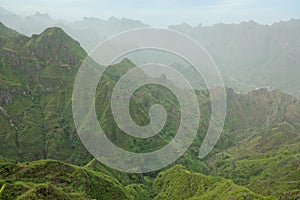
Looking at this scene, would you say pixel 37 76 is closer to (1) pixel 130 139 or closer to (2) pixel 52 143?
(2) pixel 52 143

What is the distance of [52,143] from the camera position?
11844cm

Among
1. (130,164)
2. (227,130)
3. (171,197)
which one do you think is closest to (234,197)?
(171,197)

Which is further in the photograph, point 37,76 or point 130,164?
point 37,76

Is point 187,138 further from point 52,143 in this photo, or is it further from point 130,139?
point 52,143

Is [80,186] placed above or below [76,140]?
above

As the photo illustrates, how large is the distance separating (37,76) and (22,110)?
23.2 m

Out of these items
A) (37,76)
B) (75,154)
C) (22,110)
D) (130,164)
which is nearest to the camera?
(130,164)

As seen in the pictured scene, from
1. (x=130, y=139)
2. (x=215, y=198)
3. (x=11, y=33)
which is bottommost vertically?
(x=130, y=139)

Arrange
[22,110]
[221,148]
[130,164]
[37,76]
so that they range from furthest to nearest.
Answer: [221,148] < [37,76] < [22,110] < [130,164]

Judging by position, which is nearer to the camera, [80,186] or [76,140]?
[80,186]

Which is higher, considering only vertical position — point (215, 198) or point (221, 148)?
point (215, 198)

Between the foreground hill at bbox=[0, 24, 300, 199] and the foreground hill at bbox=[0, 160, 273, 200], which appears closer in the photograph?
the foreground hill at bbox=[0, 160, 273, 200]

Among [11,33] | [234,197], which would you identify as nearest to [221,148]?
[234,197]

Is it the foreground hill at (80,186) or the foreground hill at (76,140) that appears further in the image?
the foreground hill at (76,140)
